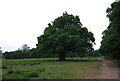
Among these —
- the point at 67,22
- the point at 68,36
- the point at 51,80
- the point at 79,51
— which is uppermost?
the point at 67,22

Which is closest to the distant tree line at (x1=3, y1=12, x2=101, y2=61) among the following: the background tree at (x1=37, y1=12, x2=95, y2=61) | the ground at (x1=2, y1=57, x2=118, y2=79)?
the background tree at (x1=37, y1=12, x2=95, y2=61)

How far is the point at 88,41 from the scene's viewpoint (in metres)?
41.9

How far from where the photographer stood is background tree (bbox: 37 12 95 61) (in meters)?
37.0

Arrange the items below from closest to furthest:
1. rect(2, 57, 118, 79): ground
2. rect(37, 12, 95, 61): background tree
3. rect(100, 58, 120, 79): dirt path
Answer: rect(100, 58, 120, 79): dirt path < rect(2, 57, 118, 79): ground < rect(37, 12, 95, 61): background tree

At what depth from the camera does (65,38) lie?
37000 mm

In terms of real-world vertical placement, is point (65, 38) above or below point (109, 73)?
above

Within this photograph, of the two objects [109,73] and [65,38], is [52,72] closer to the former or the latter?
[109,73]

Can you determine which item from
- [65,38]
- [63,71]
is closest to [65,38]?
[65,38]

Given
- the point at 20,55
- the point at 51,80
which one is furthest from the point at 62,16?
the point at 20,55

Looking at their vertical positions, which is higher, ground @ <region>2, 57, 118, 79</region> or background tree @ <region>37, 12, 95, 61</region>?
background tree @ <region>37, 12, 95, 61</region>

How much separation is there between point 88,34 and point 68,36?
240 inches

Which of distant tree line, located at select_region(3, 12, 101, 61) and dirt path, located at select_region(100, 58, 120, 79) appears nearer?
dirt path, located at select_region(100, 58, 120, 79)

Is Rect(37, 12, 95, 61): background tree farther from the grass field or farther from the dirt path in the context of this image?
the dirt path

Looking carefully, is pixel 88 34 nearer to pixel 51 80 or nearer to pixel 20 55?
pixel 51 80
